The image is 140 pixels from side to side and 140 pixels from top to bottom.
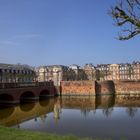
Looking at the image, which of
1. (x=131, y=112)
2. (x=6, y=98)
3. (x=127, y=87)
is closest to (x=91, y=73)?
(x=127, y=87)

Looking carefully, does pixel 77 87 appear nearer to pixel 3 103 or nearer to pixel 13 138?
pixel 3 103

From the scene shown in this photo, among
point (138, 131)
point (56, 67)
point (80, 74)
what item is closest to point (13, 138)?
point (138, 131)

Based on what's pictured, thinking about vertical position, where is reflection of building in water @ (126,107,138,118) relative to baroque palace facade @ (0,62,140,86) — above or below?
below

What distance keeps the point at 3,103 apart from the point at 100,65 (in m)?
96.0

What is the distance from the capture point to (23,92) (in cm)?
4647

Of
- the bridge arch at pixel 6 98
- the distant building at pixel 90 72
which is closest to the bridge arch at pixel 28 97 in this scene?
the bridge arch at pixel 6 98

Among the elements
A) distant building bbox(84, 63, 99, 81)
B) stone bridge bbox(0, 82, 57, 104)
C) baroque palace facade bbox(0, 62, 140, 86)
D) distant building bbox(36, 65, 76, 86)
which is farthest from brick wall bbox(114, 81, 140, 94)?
distant building bbox(36, 65, 76, 86)

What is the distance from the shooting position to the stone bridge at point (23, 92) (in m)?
41.9

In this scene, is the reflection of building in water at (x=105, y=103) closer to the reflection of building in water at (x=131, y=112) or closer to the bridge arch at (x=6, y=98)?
the reflection of building in water at (x=131, y=112)

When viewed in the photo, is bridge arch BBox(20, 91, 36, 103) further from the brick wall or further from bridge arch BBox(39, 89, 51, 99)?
the brick wall

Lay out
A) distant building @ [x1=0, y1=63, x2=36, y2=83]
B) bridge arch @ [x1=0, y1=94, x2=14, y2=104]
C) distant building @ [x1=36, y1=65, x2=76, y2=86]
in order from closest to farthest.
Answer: bridge arch @ [x1=0, y1=94, x2=14, y2=104] < distant building @ [x1=0, y1=63, x2=36, y2=83] < distant building @ [x1=36, y1=65, x2=76, y2=86]

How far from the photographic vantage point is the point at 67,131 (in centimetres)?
2147

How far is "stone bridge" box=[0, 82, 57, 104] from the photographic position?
4189 cm

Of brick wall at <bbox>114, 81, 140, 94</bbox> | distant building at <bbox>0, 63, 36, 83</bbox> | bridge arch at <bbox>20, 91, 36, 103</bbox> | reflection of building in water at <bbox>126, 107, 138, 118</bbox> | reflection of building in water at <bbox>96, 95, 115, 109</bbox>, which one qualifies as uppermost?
distant building at <bbox>0, 63, 36, 83</bbox>
